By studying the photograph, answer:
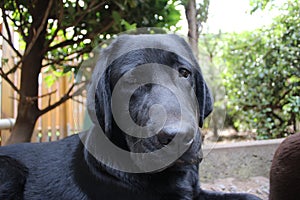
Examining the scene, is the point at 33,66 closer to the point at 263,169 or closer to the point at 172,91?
the point at 172,91

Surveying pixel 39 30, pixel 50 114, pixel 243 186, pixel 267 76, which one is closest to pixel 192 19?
pixel 39 30

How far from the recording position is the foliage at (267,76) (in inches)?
194

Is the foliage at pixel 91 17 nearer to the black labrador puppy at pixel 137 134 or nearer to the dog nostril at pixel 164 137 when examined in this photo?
the black labrador puppy at pixel 137 134

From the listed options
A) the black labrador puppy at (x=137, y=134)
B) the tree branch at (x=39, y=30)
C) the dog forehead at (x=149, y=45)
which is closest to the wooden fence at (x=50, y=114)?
the tree branch at (x=39, y=30)

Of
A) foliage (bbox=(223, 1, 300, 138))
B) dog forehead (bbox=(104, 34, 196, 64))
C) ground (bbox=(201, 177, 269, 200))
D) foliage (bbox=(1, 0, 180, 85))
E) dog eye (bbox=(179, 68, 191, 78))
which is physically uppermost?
foliage (bbox=(1, 0, 180, 85))

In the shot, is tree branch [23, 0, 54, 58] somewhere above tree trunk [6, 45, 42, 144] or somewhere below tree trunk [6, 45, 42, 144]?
above

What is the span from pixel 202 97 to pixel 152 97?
352mm

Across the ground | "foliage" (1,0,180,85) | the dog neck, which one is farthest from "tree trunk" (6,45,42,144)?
the ground

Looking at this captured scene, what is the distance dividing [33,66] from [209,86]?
1667mm

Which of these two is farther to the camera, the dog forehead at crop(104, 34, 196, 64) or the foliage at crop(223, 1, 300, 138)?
the foliage at crop(223, 1, 300, 138)

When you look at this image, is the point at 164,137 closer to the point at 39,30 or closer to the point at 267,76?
the point at 39,30

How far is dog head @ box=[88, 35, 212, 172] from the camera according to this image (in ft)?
4.19

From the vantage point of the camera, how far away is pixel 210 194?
184cm

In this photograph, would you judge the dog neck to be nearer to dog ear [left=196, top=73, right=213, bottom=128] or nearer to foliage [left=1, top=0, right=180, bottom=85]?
dog ear [left=196, top=73, right=213, bottom=128]
